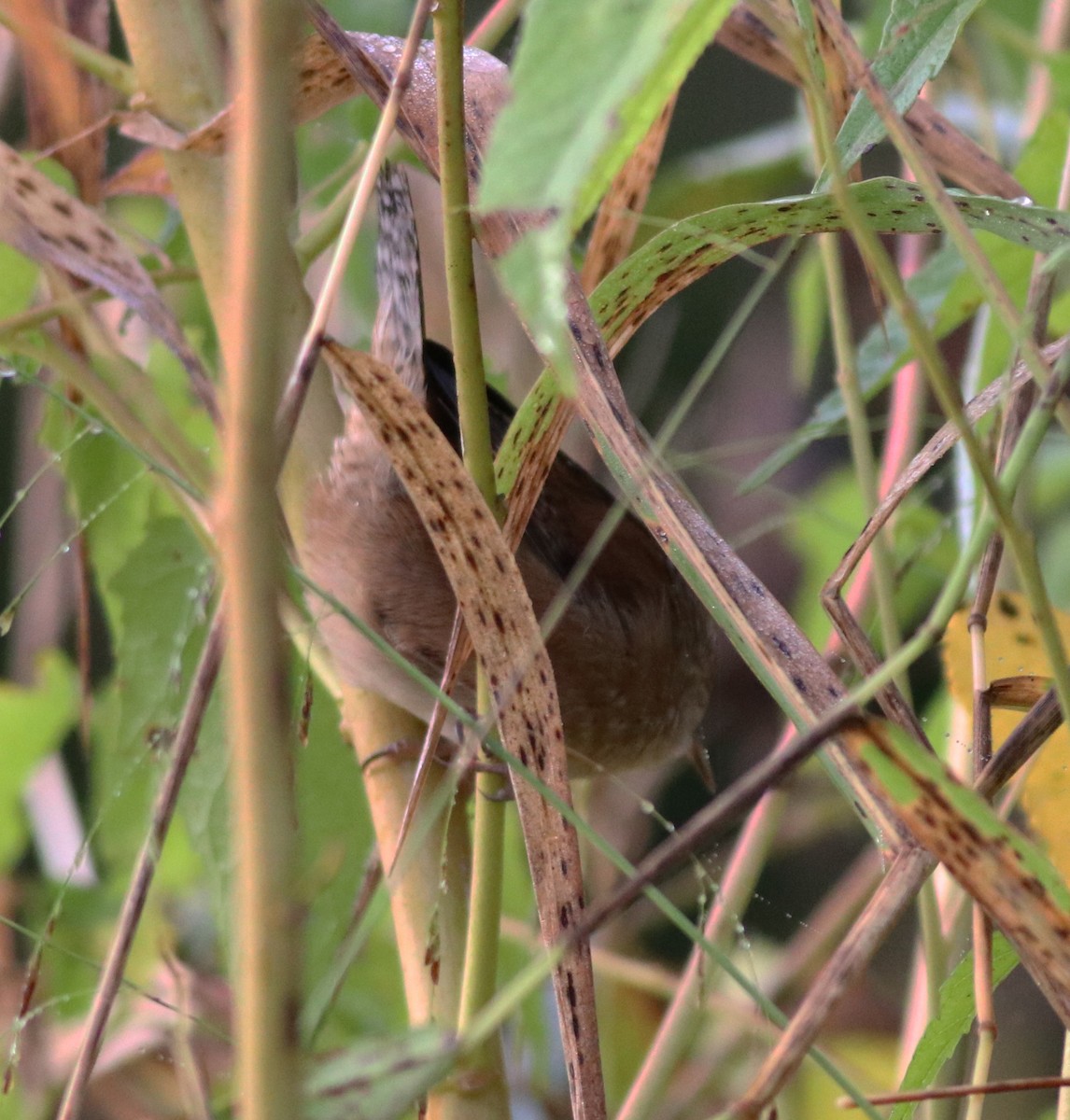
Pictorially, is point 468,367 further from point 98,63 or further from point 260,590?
point 98,63

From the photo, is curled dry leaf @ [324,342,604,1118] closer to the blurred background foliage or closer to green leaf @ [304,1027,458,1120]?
the blurred background foliage

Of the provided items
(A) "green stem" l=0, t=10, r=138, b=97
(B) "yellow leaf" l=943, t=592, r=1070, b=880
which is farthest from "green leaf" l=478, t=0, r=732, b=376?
(A) "green stem" l=0, t=10, r=138, b=97

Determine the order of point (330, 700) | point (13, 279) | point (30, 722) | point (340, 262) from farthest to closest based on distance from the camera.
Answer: point (30, 722) → point (330, 700) → point (13, 279) → point (340, 262)

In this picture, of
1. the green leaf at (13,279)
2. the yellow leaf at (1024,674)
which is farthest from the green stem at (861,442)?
the green leaf at (13,279)

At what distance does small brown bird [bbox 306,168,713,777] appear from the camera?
122 centimetres

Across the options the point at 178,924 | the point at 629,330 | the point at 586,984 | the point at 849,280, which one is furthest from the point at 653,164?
the point at 849,280

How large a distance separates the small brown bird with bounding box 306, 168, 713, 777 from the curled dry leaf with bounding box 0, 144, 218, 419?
38 cm

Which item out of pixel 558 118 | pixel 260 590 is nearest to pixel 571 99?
pixel 558 118

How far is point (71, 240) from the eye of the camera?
729 mm

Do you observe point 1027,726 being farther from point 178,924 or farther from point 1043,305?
point 178,924

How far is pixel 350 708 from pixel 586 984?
372mm

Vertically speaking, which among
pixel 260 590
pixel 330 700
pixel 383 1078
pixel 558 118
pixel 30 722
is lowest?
pixel 30 722

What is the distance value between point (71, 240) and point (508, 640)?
0.34 meters

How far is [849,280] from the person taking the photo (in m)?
2.82
